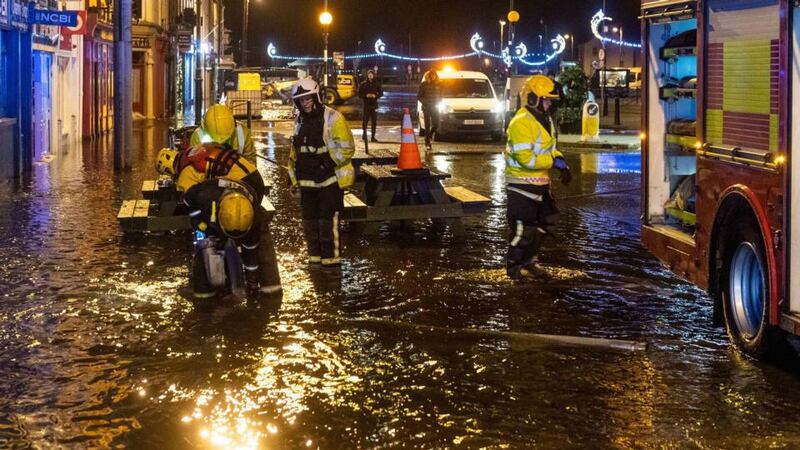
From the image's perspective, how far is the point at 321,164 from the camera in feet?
34.4

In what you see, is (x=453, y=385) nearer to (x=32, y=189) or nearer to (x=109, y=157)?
(x=32, y=189)

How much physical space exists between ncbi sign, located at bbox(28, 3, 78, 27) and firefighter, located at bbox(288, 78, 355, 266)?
10.0 metres

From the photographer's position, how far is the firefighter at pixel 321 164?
34.2 ft

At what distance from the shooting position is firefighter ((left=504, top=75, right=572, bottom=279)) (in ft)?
32.4

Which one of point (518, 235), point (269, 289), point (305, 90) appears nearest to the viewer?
point (269, 289)

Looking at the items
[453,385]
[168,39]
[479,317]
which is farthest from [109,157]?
[168,39]

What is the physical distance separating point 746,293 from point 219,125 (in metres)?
4.13

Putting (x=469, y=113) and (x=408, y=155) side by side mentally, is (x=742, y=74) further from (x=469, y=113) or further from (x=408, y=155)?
(x=469, y=113)

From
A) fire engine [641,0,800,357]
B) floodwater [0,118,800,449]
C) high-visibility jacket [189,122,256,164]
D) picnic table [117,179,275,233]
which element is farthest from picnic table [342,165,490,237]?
fire engine [641,0,800,357]

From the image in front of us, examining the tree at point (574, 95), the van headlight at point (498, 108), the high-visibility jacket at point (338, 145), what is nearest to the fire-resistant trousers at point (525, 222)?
the high-visibility jacket at point (338, 145)

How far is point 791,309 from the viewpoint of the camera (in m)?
6.46

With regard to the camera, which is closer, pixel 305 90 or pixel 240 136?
pixel 240 136

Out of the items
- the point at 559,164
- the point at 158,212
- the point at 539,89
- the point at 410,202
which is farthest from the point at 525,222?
the point at 158,212

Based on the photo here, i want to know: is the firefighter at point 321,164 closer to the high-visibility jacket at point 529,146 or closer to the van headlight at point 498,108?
the high-visibility jacket at point 529,146
